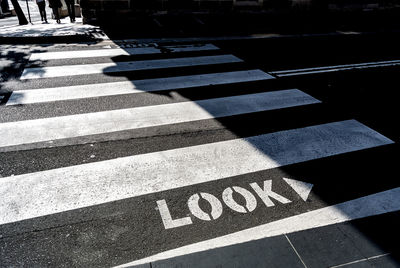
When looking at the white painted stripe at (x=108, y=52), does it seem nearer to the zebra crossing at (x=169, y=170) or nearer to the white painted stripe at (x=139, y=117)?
the zebra crossing at (x=169, y=170)

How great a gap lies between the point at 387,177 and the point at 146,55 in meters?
7.85

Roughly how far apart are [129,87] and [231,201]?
4566mm

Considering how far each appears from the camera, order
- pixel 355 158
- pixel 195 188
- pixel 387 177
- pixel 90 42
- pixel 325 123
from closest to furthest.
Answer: pixel 195 188 < pixel 387 177 < pixel 355 158 < pixel 325 123 < pixel 90 42

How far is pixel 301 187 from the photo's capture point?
413 centimetres

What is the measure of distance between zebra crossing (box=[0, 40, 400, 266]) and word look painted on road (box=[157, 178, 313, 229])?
2cm

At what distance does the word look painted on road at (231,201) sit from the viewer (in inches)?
139

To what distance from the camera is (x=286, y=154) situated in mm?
4875

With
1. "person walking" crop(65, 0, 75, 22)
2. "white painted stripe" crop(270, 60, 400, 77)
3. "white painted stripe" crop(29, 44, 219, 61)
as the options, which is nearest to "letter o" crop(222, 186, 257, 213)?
"white painted stripe" crop(270, 60, 400, 77)

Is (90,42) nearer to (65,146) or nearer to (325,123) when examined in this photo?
(65,146)

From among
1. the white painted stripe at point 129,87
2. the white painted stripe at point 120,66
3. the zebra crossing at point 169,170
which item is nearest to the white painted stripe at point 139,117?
the zebra crossing at point 169,170

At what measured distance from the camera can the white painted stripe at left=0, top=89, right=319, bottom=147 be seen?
5.24 m

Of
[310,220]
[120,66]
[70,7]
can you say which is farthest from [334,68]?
[70,7]

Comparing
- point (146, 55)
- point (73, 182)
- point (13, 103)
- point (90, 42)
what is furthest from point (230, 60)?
point (73, 182)

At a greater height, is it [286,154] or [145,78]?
[145,78]
